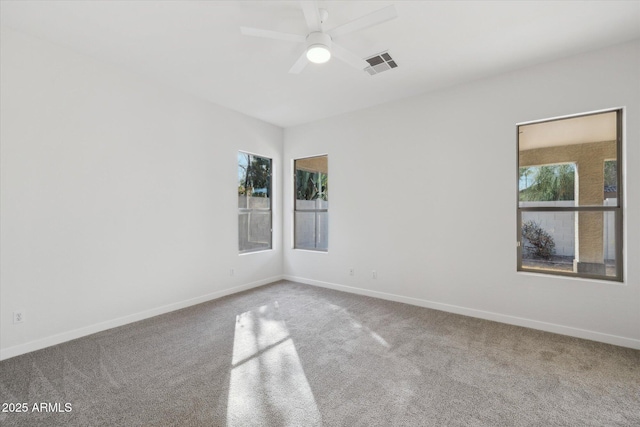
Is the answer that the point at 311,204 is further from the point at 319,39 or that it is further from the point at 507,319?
the point at 507,319

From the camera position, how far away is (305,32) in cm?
268

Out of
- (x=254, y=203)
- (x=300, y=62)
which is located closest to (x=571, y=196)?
(x=300, y=62)

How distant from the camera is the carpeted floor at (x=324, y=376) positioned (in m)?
1.90

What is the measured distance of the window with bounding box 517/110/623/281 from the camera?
9.82 feet

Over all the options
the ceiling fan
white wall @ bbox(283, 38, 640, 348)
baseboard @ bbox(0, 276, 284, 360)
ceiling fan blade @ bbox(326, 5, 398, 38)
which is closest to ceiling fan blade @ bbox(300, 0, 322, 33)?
the ceiling fan

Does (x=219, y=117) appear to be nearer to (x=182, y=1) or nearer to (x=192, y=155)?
(x=192, y=155)

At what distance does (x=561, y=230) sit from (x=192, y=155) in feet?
15.6

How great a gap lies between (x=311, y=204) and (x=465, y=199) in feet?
8.75

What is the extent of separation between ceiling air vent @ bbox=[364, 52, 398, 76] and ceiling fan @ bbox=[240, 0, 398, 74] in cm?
49

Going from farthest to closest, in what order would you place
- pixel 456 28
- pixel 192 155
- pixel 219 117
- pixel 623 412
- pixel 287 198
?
pixel 287 198, pixel 219 117, pixel 192 155, pixel 456 28, pixel 623 412

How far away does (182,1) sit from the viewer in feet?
7.54

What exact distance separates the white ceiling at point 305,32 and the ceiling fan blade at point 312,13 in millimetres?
196

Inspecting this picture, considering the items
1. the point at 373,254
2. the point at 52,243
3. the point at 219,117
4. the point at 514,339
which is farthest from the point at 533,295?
the point at 52,243

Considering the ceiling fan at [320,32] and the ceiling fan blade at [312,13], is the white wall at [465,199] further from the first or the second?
the ceiling fan blade at [312,13]
